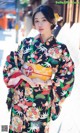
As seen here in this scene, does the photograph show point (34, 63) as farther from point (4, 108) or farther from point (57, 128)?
point (4, 108)

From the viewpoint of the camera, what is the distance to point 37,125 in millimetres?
2992

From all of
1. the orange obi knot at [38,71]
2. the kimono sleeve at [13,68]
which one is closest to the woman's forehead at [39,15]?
the kimono sleeve at [13,68]

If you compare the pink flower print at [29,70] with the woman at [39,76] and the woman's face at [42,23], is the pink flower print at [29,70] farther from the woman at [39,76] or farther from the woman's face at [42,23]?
the woman's face at [42,23]

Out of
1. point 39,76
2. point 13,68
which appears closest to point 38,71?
point 39,76

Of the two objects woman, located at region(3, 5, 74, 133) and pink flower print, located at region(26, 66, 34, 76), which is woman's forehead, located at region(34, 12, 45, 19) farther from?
pink flower print, located at region(26, 66, 34, 76)

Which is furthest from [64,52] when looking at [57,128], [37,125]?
[57,128]

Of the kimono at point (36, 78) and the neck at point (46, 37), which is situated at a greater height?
the neck at point (46, 37)

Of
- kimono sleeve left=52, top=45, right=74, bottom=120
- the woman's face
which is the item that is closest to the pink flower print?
kimono sleeve left=52, top=45, right=74, bottom=120

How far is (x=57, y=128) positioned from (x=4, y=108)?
1.27 meters

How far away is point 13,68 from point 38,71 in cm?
22

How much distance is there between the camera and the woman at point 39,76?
2867mm

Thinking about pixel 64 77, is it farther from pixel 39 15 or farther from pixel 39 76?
pixel 39 15

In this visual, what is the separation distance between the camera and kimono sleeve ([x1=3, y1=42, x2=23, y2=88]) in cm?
290

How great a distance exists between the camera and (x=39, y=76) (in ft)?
9.39
